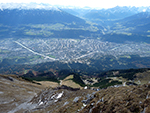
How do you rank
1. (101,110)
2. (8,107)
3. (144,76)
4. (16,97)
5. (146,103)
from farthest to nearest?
(144,76)
(16,97)
(8,107)
(101,110)
(146,103)

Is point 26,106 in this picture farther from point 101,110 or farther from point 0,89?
point 101,110

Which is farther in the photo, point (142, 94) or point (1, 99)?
point (1, 99)

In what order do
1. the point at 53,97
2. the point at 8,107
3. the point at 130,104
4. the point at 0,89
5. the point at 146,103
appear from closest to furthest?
the point at 146,103
the point at 130,104
the point at 8,107
the point at 53,97
the point at 0,89

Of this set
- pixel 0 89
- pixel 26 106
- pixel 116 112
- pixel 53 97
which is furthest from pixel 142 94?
pixel 0 89

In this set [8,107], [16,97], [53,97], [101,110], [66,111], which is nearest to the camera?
[101,110]

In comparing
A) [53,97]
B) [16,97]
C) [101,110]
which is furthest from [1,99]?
[101,110]

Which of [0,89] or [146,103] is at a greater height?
[146,103]

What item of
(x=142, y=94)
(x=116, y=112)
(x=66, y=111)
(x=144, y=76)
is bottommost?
(x=144, y=76)

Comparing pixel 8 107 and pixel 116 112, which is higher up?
pixel 116 112

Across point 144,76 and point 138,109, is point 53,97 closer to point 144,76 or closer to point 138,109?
point 138,109
